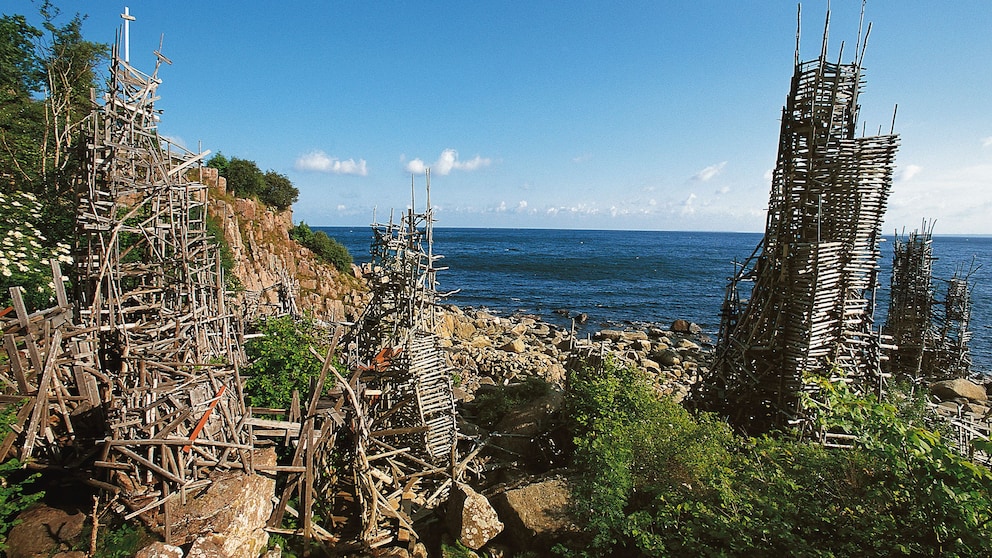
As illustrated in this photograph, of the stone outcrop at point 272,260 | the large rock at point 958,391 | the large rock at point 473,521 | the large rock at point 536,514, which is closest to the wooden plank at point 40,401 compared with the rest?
the large rock at point 473,521

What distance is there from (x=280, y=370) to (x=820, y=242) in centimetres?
1185

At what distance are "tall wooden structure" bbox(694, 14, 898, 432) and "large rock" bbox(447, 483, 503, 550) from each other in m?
6.86

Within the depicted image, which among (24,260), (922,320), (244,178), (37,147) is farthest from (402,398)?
(244,178)

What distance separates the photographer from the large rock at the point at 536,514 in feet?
24.5

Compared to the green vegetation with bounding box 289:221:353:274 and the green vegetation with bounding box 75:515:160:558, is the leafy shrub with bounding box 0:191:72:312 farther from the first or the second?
the green vegetation with bounding box 289:221:353:274

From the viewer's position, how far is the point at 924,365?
71.7 feet

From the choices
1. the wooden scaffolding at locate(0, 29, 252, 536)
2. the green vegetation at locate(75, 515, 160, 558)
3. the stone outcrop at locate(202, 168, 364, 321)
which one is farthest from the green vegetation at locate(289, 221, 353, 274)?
the green vegetation at locate(75, 515, 160, 558)

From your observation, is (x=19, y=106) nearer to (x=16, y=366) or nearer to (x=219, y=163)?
(x=219, y=163)

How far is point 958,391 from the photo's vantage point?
61.3ft

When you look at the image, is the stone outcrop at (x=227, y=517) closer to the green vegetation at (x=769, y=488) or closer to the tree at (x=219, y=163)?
the green vegetation at (x=769, y=488)

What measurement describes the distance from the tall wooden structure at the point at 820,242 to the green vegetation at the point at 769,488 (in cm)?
199

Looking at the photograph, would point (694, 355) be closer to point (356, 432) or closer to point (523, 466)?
point (523, 466)

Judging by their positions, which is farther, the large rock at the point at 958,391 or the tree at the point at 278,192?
the tree at the point at 278,192

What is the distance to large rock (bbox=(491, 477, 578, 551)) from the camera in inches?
293
